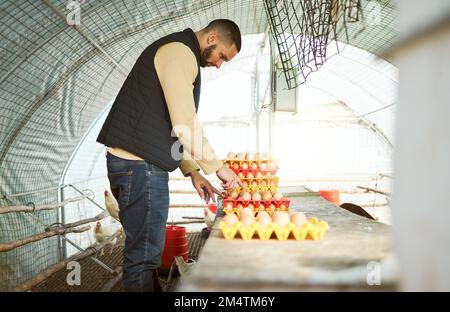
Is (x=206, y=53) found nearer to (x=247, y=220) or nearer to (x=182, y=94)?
(x=182, y=94)

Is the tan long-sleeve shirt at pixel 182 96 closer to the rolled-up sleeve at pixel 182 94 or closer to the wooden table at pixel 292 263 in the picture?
the rolled-up sleeve at pixel 182 94

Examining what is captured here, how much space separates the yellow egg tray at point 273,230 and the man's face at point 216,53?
1.25 m

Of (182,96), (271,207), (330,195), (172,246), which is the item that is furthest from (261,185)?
(330,195)

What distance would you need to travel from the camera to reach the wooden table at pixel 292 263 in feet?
4.41

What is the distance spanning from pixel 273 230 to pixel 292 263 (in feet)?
1.57

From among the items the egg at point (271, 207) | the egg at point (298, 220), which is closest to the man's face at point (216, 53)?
the egg at point (271, 207)

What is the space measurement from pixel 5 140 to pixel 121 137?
3283 mm

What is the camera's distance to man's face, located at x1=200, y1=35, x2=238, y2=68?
2.74 meters

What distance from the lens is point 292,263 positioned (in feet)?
5.26

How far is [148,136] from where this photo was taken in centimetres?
249

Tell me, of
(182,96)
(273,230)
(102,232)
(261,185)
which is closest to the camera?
(273,230)

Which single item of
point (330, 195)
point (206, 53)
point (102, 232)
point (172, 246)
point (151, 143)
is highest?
point (206, 53)
